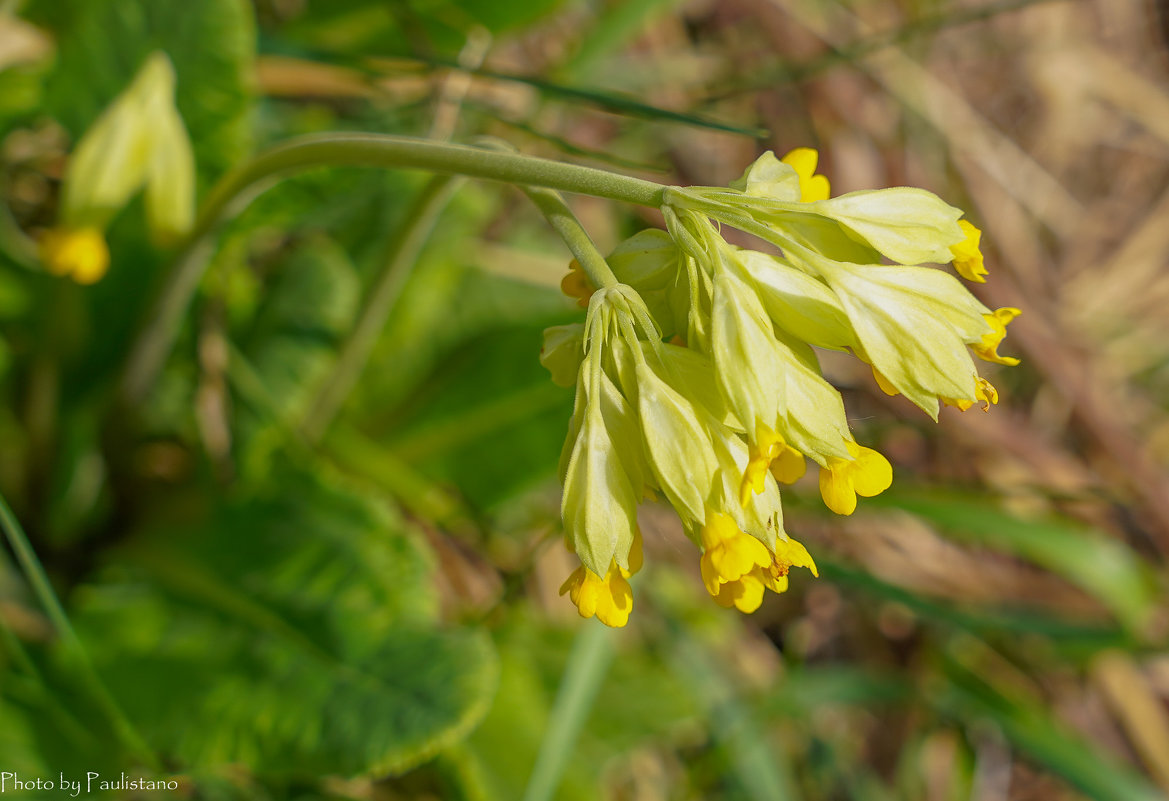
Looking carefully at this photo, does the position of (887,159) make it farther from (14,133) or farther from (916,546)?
(14,133)

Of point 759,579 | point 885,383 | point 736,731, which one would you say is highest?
point 885,383

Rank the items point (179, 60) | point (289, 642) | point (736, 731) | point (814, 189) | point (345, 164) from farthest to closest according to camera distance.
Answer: point (736, 731) → point (179, 60) → point (289, 642) → point (814, 189) → point (345, 164)

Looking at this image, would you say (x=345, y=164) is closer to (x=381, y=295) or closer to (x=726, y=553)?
(x=381, y=295)

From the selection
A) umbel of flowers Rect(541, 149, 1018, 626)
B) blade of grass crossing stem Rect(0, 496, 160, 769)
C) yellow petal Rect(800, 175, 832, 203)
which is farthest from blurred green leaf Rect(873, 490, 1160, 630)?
blade of grass crossing stem Rect(0, 496, 160, 769)

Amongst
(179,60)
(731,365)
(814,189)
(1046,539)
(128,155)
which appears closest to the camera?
(731,365)

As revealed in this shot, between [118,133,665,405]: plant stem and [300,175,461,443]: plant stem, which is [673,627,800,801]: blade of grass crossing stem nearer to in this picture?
[300,175,461,443]: plant stem

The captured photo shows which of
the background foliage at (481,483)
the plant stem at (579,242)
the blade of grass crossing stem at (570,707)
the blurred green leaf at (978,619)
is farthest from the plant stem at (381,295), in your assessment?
the blurred green leaf at (978,619)

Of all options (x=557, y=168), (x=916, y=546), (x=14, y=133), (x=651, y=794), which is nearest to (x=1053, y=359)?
(x=916, y=546)

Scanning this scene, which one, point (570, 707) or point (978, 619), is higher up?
point (978, 619)

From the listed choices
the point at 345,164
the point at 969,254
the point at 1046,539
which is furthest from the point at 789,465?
the point at 1046,539
